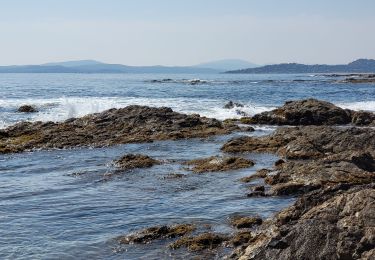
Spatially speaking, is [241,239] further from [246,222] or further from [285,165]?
[285,165]

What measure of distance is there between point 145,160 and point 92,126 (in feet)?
38.3

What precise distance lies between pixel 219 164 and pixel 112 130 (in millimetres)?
12507

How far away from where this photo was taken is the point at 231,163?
21531 millimetres

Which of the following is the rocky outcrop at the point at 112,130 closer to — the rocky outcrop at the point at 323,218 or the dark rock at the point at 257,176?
the dark rock at the point at 257,176

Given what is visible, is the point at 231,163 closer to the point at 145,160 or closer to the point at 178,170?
the point at 178,170

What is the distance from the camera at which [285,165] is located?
18.8 metres

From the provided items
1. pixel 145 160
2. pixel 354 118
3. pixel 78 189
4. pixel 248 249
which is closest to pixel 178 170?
pixel 145 160

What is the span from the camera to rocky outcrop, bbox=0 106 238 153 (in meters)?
28.9

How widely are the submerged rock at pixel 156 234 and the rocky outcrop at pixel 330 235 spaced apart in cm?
373

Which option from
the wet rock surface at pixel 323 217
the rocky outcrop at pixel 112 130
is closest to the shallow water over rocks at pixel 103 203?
the wet rock surface at pixel 323 217

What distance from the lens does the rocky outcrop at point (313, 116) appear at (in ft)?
120

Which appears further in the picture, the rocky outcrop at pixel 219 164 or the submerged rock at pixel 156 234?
the rocky outcrop at pixel 219 164

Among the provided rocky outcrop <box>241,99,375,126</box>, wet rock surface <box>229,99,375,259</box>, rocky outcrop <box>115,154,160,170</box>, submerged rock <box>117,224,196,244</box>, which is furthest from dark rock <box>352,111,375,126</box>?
submerged rock <box>117,224,196,244</box>

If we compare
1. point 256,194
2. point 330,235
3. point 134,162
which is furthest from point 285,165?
point 330,235
